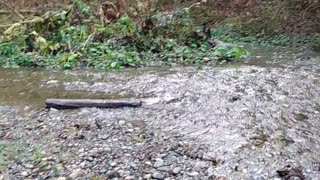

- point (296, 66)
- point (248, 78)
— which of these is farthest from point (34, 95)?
point (296, 66)

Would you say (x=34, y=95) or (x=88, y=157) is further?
(x=34, y=95)

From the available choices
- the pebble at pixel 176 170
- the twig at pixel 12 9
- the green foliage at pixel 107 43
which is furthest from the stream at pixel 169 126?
the twig at pixel 12 9

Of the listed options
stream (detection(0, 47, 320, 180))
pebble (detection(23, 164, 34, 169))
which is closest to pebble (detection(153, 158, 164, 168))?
stream (detection(0, 47, 320, 180))

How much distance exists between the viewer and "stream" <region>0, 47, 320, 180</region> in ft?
10.0

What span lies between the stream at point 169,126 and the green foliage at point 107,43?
721mm

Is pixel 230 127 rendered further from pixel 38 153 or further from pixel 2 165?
pixel 2 165

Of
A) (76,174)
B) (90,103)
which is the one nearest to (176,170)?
(76,174)

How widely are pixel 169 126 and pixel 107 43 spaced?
3515 millimetres

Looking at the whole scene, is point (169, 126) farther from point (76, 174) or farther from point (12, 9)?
point (12, 9)

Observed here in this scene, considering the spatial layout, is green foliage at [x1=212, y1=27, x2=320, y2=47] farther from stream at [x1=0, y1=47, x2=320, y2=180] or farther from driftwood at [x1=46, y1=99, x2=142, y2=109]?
driftwood at [x1=46, y1=99, x2=142, y2=109]

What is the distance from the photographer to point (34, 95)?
4.97 meters

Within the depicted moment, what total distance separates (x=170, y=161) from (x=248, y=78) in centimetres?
253

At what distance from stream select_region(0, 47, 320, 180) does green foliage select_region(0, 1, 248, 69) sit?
28.4 inches

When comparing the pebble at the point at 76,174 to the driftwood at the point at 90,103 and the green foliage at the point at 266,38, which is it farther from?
the green foliage at the point at 266,38
